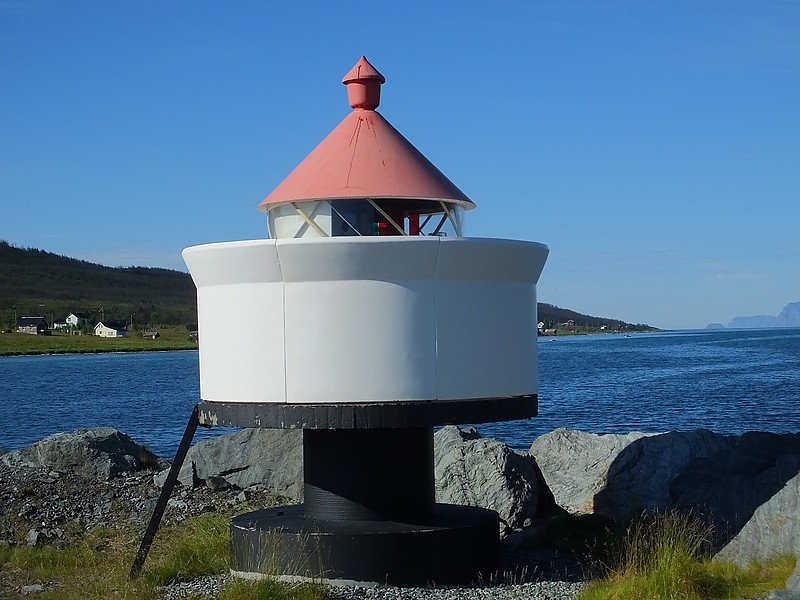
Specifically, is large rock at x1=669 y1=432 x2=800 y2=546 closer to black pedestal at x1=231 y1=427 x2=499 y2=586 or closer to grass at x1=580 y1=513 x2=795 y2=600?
grass at x1=580 y1=513 x2=795 y2=600

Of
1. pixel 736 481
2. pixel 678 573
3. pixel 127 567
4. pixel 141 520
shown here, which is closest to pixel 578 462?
pixel 736 481

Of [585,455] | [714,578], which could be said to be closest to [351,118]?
[714,578]

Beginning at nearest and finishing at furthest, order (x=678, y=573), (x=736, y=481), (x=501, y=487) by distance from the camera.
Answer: (x=678, y=573) → (x=736, y=481) → (x=501, y=487)

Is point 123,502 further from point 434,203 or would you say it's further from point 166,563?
point 434,203

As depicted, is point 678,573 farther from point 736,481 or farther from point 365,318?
point 365,318

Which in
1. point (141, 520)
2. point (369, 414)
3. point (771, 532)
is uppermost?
point (369, 414)

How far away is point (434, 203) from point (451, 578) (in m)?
3.62

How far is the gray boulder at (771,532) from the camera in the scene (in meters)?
10.6

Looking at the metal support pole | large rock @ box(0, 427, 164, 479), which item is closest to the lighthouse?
the metal support pole

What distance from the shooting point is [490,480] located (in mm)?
13930

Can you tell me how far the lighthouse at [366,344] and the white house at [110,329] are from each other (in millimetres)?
141452

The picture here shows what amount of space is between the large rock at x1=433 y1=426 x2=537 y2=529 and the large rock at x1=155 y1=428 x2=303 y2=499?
3718mm

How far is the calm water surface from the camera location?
37.8m

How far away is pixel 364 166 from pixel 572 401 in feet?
136
